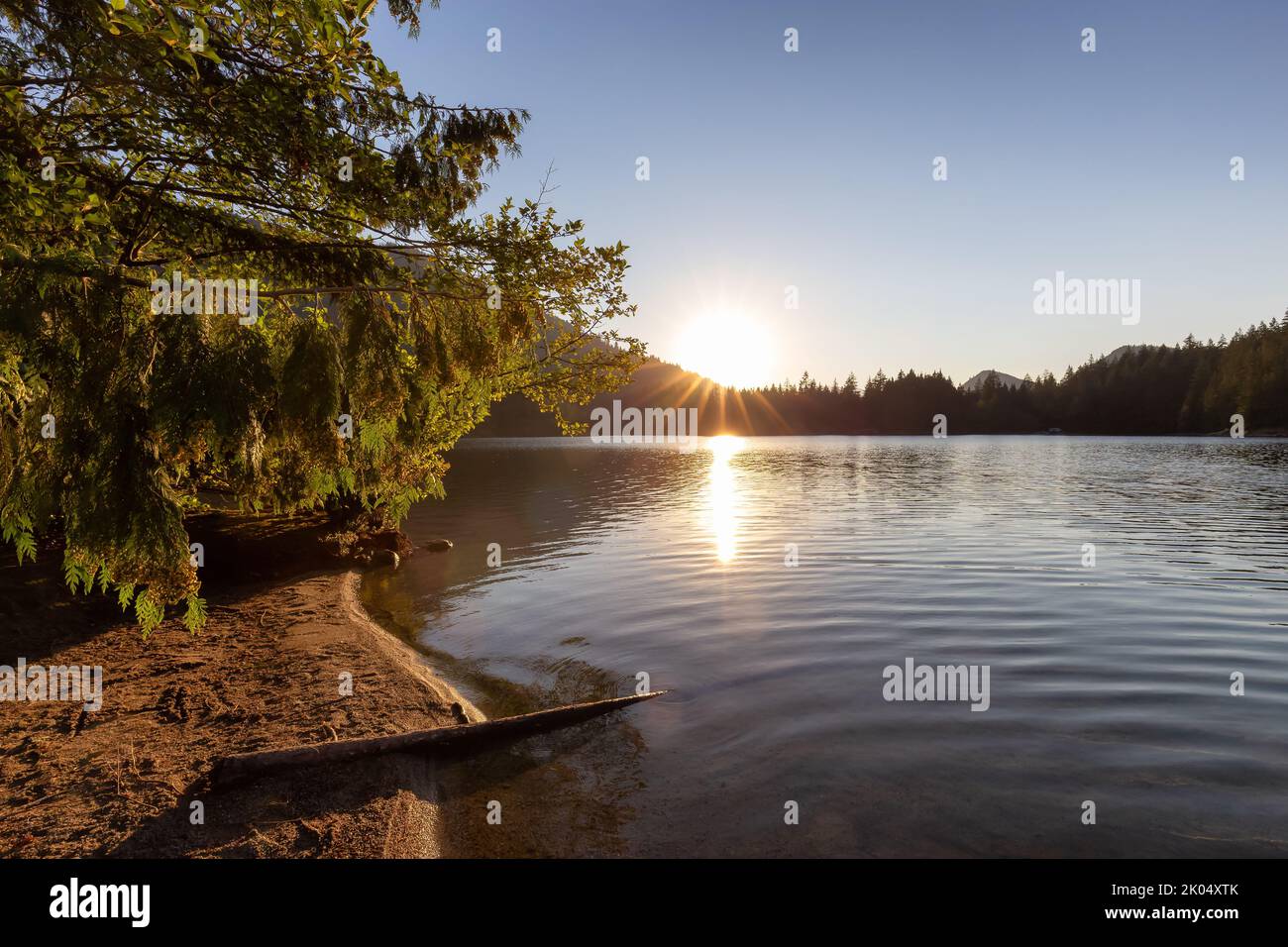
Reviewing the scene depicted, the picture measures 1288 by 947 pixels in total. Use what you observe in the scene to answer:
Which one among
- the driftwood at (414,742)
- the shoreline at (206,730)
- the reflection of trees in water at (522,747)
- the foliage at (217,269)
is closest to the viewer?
the foliage at (217,269)

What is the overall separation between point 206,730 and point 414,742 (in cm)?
314

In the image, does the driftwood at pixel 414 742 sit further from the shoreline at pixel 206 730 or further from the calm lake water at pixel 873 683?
the calm lake water at pixel 873 683

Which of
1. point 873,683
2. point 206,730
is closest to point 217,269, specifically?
point 206,730

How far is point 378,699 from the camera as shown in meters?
10.6

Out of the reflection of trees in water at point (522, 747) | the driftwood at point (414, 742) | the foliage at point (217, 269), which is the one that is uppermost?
the foliage at point (217, 269)

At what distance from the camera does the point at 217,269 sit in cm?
1034

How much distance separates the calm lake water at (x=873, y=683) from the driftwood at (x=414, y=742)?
33cm

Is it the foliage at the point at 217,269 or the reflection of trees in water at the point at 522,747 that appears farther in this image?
the reflection of trees in water at the point at 522,747

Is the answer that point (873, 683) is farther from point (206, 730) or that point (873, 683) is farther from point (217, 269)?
point (217, 269)

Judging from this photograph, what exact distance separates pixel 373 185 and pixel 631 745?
9243mm

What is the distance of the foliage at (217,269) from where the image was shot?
562 cm

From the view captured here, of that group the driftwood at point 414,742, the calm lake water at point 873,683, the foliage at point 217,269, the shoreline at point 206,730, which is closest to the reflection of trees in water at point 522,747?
the calm lake water at point 873,683
